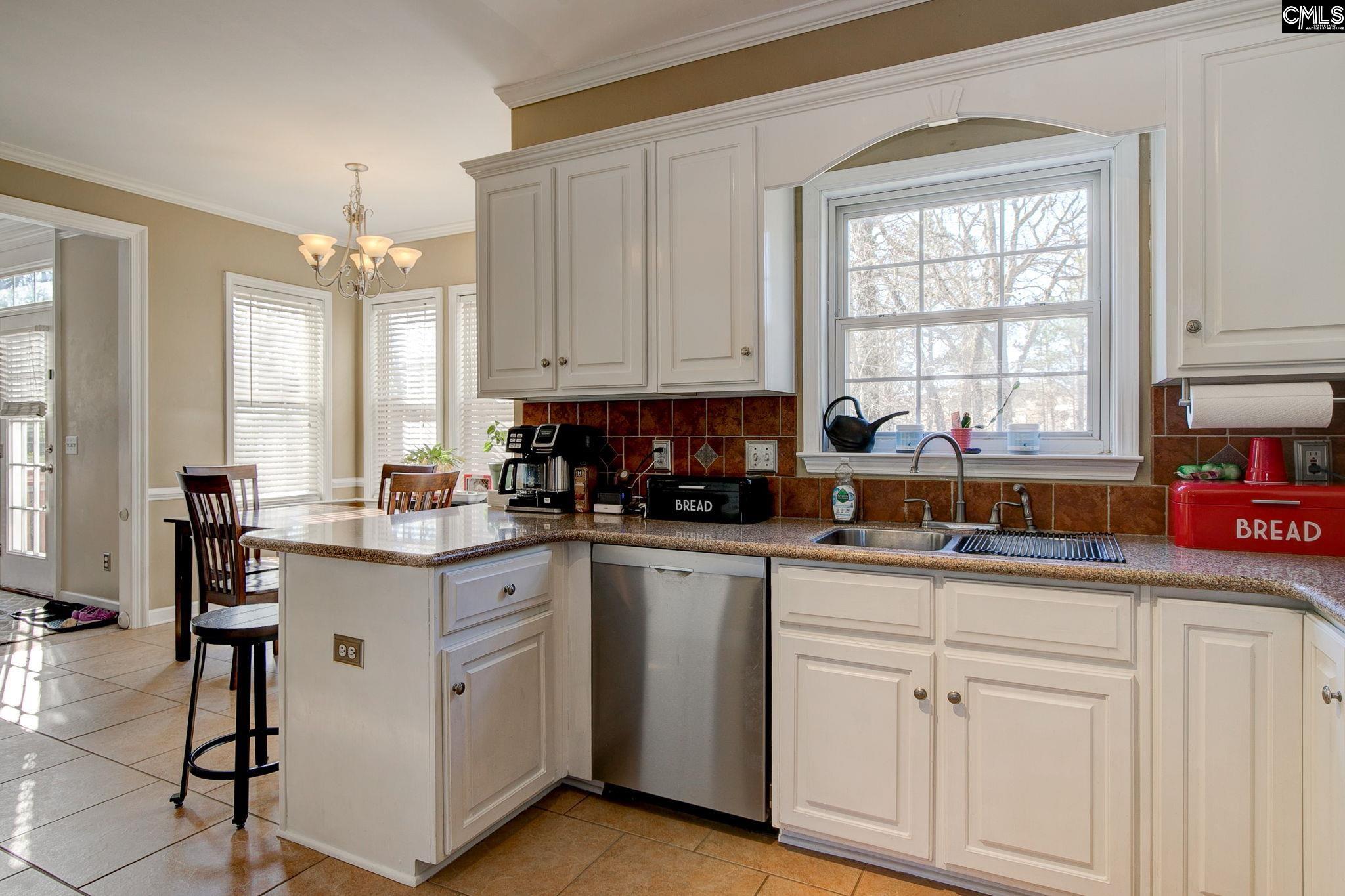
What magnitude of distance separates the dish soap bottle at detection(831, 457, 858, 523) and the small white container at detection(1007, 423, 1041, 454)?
549 millimetres

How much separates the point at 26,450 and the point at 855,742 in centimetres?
631

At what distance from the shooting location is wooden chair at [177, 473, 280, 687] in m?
3.30

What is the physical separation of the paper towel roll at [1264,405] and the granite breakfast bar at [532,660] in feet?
1.21

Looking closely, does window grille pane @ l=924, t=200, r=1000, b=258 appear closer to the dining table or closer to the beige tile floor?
the beige tile floor

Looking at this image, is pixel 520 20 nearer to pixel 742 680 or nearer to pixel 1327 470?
pixel 742 680

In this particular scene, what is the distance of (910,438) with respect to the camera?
2641 millimetres

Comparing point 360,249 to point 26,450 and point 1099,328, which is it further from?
point 1099,328

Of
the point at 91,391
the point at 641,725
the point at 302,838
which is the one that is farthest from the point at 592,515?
the point at 91,391

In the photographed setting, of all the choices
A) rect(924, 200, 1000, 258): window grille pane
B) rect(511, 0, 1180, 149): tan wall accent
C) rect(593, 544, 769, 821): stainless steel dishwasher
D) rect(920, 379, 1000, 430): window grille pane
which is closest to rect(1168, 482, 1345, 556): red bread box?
rect(920, 379, 1000, 430): window grille pane

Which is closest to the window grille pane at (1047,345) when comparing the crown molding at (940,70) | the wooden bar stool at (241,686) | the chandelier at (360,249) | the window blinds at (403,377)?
the crown molding at (940,70)

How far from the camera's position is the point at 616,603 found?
2.32 metres

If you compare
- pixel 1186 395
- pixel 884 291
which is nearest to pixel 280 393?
pixel 884 291

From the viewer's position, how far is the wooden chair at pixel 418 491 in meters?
3.65

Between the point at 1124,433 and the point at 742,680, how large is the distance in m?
1.42
